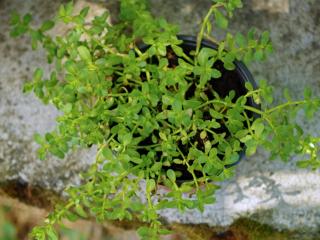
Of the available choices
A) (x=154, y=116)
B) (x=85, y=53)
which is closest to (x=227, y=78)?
(x=154, y=116)

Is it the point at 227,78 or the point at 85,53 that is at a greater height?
the point at 227,78

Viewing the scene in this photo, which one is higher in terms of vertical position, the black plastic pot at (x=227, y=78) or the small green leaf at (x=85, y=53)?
the black plastic pot at (x=227, y=78)

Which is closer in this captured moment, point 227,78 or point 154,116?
point 154,116

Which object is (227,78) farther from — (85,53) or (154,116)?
(85,53)

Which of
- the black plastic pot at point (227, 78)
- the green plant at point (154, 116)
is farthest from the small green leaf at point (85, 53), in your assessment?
the black plastic pot at point (227, 78)

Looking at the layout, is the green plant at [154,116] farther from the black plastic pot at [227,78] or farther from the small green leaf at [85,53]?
the black plastic pot at [227,78]

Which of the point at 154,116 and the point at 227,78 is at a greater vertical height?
the point at 227,78

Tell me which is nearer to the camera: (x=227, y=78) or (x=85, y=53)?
(x=85, y=53)

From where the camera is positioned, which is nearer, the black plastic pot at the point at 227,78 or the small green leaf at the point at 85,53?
the small green leaf at the point at 85,53

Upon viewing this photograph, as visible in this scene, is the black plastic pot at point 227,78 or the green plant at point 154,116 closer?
the green plant at point 154,116

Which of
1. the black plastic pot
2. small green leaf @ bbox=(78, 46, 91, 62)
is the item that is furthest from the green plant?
the black plastic pot

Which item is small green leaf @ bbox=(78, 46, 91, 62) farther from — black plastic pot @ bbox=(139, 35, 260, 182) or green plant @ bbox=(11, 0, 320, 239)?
black plastic pot @ bbox=(139, 35, 260, 182)
